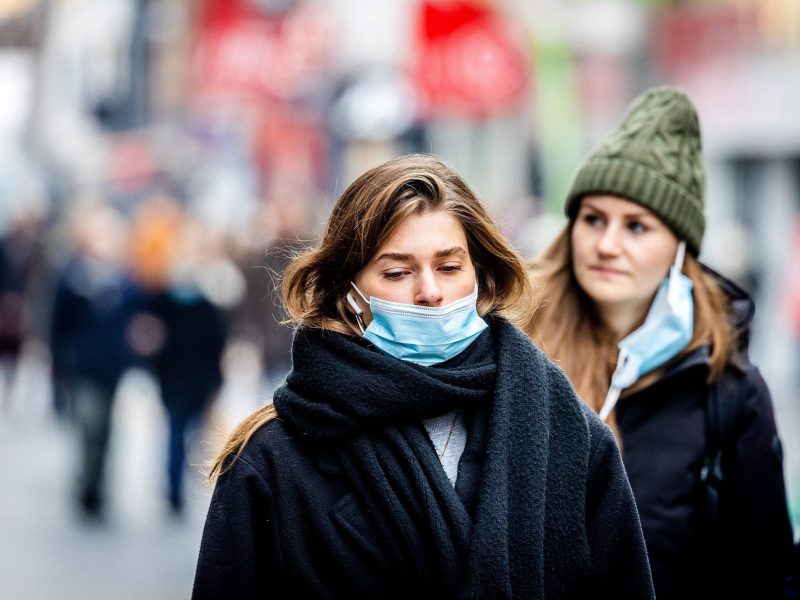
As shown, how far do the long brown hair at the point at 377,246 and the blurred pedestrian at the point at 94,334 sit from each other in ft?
21.7

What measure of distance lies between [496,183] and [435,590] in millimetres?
17676

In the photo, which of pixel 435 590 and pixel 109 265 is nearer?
pixel 435 590

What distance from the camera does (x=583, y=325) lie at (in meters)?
3.54

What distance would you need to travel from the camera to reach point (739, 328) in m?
3.51

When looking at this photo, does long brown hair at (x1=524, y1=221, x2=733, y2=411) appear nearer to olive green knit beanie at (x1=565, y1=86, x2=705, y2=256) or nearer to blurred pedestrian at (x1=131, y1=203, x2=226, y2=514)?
olive green knit beanie at (x1=565, y1=86, x2=705, y2=256)

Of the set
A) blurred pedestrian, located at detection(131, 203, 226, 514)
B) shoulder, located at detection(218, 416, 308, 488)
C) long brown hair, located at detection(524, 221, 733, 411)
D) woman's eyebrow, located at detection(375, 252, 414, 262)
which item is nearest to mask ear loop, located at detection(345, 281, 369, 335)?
woman's eyebrow, located at detection(375, 252, 414, 262)

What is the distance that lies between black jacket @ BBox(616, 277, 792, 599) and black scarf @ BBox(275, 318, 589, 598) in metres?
0.79

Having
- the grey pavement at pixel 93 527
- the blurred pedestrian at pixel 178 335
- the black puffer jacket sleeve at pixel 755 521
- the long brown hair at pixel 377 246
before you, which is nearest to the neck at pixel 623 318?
the black puffer jacket sleeve at pixel 755 521

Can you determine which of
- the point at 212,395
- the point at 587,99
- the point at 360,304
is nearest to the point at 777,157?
the point at 587,99

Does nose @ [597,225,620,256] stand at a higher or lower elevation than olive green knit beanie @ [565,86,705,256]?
lower

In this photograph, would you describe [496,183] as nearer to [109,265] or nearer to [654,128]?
[109,265]

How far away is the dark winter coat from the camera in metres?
2.40

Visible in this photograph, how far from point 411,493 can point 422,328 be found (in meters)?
0.34

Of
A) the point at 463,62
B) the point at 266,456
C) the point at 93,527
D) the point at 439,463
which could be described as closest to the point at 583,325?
the point at 439,463
